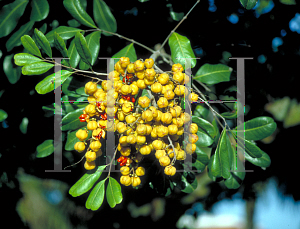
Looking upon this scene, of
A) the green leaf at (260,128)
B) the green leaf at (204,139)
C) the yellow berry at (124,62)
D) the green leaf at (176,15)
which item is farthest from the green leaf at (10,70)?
the green leaf at (260,128)

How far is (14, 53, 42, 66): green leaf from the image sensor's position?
2.90 feet

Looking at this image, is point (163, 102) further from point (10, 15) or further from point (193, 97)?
point (10, 15)

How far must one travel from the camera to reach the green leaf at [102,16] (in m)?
1.10

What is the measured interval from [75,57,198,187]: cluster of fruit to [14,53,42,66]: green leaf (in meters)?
0.25

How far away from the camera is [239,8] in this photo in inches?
54.2

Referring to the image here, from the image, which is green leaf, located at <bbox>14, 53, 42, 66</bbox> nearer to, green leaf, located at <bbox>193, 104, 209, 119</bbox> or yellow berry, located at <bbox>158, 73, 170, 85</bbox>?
yellow berry, located at <bbox>158, 73, 170, 85</bbox>

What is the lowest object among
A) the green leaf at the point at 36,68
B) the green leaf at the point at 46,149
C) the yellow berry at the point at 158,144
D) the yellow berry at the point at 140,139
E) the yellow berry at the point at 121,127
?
the green leaf at the point at 46,149

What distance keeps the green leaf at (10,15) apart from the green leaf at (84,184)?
70 cm

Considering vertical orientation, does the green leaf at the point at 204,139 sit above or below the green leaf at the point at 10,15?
below

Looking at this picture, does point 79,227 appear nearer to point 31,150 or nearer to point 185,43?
point 31,150

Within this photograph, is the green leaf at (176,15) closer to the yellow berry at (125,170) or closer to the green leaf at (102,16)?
the green leaf at (102,16)

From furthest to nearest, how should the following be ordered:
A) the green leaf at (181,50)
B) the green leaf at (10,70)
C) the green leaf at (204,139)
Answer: the green leaf at (10,70), the green leaf at (204,139), the green leaf at (181,50)

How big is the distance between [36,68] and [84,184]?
0.44 meters

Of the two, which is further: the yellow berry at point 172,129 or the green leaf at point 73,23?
the green leaf at point 73,23
